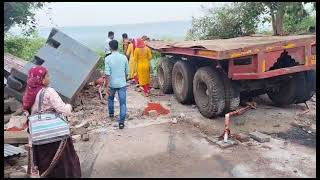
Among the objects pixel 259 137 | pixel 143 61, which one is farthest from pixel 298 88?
pixel 143 61

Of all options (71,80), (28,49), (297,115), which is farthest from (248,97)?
(28,49)

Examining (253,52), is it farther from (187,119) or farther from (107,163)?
(107,163)

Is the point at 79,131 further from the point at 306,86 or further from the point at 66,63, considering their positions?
the point at 306,86

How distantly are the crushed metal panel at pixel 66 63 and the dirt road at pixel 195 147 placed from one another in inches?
28.0

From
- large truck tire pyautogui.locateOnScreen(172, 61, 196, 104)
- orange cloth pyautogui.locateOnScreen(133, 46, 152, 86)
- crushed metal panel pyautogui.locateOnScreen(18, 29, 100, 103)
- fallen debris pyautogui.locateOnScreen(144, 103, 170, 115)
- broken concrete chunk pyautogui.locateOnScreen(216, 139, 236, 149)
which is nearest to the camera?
broken concrete chunk pyautogui.locateOnScreen(216, 139, 236, 149)

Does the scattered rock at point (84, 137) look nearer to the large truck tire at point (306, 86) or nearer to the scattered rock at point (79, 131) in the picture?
the scattered rock at point (79, 131)

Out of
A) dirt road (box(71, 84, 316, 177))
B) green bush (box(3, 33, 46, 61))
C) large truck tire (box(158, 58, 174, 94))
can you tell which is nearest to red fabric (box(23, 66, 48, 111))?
dirt road (box(71, 84, 316, 177))

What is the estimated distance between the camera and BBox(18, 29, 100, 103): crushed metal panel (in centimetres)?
814

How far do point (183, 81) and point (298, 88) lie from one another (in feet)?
7.42

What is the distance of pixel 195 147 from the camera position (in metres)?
6.19

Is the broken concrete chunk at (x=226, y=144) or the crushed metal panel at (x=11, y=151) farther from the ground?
the crushed metal panel at (x=11, y=151)

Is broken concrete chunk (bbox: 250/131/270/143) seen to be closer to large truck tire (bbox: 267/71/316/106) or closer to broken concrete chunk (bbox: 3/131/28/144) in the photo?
large truck tire (bbox: 267/71/316/106)

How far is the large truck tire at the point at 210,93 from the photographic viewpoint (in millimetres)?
7289

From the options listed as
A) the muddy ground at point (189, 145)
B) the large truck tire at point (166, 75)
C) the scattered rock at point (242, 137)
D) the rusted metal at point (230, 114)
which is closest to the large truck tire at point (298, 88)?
the muddy ground at point (189, 145)
